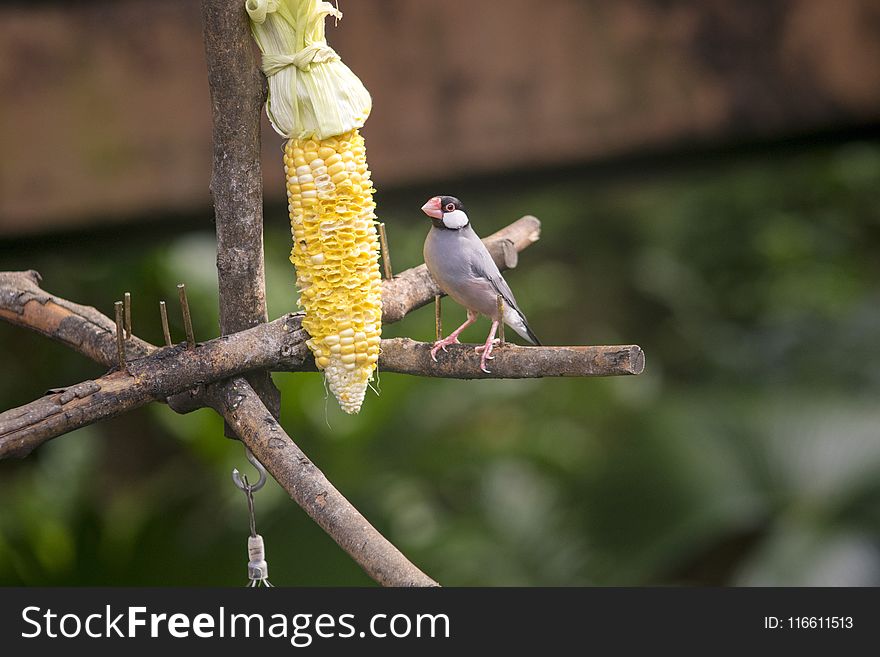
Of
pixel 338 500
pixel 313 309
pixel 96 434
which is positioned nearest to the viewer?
pixel 338 500

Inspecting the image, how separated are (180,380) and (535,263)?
2239mm

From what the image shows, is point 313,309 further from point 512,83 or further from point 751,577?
point 751,577

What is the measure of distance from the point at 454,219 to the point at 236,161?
0.21 metres

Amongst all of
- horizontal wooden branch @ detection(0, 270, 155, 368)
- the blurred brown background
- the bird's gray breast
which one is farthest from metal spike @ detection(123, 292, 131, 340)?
the blurred brown background

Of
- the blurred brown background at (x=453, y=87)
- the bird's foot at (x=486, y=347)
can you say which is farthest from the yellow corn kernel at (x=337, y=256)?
the blurred brown background at (x=453, y=87)

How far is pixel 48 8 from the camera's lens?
149 cm

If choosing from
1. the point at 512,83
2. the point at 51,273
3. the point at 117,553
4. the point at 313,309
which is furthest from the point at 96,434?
the point at 313,309

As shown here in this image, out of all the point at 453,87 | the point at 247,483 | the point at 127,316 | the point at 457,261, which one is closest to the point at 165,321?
the point at 127,316

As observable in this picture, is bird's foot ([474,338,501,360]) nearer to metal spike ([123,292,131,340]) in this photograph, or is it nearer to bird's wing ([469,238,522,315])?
bird's wing ([469,238,522,315])

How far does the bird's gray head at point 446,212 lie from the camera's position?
926 millimetres

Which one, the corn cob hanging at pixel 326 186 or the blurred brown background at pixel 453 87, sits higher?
the blurred brown background at pixel 453 87

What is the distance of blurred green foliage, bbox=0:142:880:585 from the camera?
174 centimetres

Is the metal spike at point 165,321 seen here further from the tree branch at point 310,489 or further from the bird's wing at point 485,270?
the bird's wing at point 485,270

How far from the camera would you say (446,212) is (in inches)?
36.7
